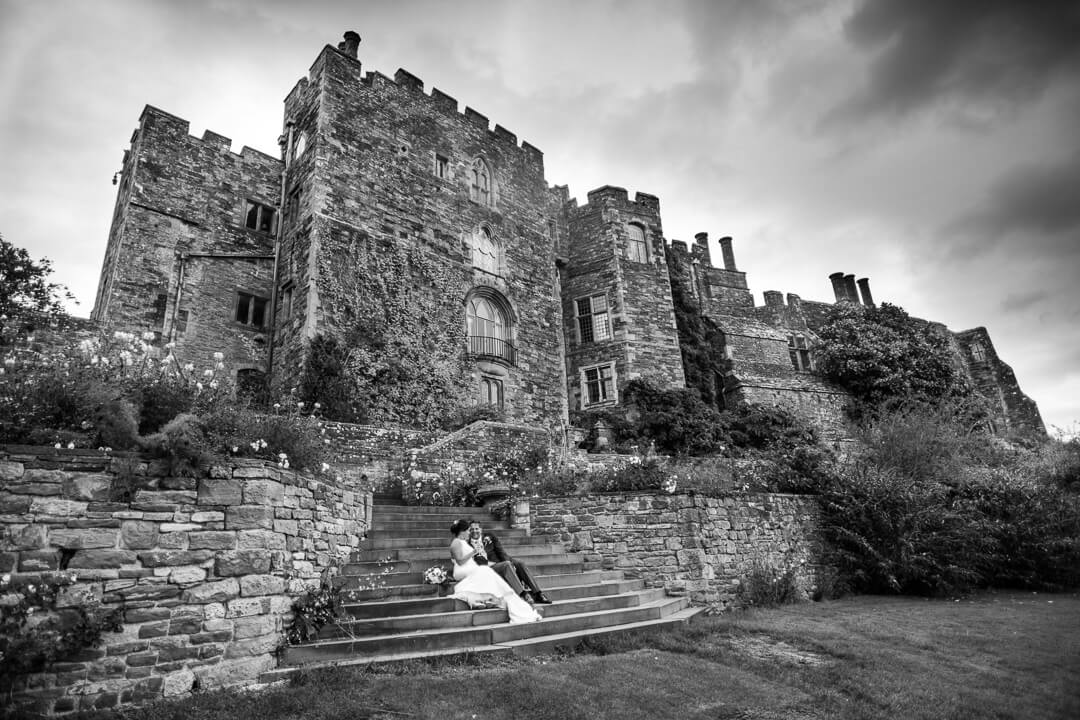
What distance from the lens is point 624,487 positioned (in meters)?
10.5

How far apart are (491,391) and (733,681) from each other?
607 inches

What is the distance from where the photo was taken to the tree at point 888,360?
28.4m

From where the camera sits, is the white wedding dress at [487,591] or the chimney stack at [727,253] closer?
the white wedding dress at [487,591]

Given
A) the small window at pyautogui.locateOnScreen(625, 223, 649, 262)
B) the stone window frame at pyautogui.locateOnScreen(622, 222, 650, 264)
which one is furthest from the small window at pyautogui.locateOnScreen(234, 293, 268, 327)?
the small window at pyautogui.locateOnScreen(625, 223, 649, 262)

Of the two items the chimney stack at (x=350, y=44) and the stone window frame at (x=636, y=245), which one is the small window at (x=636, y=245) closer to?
the stone window frame at (x=636, y=245)

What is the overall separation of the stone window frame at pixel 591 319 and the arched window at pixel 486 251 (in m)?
4.65

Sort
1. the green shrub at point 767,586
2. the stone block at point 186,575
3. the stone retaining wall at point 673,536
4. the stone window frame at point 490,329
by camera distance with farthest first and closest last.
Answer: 1. the stone window frame at point 490,329
2. the green shrub at point 767,586
3. the stone retaining wall at point 673,536
4. the stone block at point 186,575

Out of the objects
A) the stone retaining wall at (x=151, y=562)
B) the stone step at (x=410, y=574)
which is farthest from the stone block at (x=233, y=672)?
the stone step at (x=410, y=574)

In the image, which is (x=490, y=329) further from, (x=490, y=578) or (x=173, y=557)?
(x=173, y=557)

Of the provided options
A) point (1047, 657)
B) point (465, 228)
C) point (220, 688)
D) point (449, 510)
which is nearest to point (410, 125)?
point (465, 228)

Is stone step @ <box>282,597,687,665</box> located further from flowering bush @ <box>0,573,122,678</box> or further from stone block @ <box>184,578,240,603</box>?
flowering bush @ <box>0,573,122,678</box>

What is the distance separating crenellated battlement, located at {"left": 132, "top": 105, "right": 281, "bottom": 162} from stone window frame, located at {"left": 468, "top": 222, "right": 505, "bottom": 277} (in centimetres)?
857

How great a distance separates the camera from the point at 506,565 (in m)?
7.54

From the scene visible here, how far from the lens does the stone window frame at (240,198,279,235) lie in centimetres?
2144
